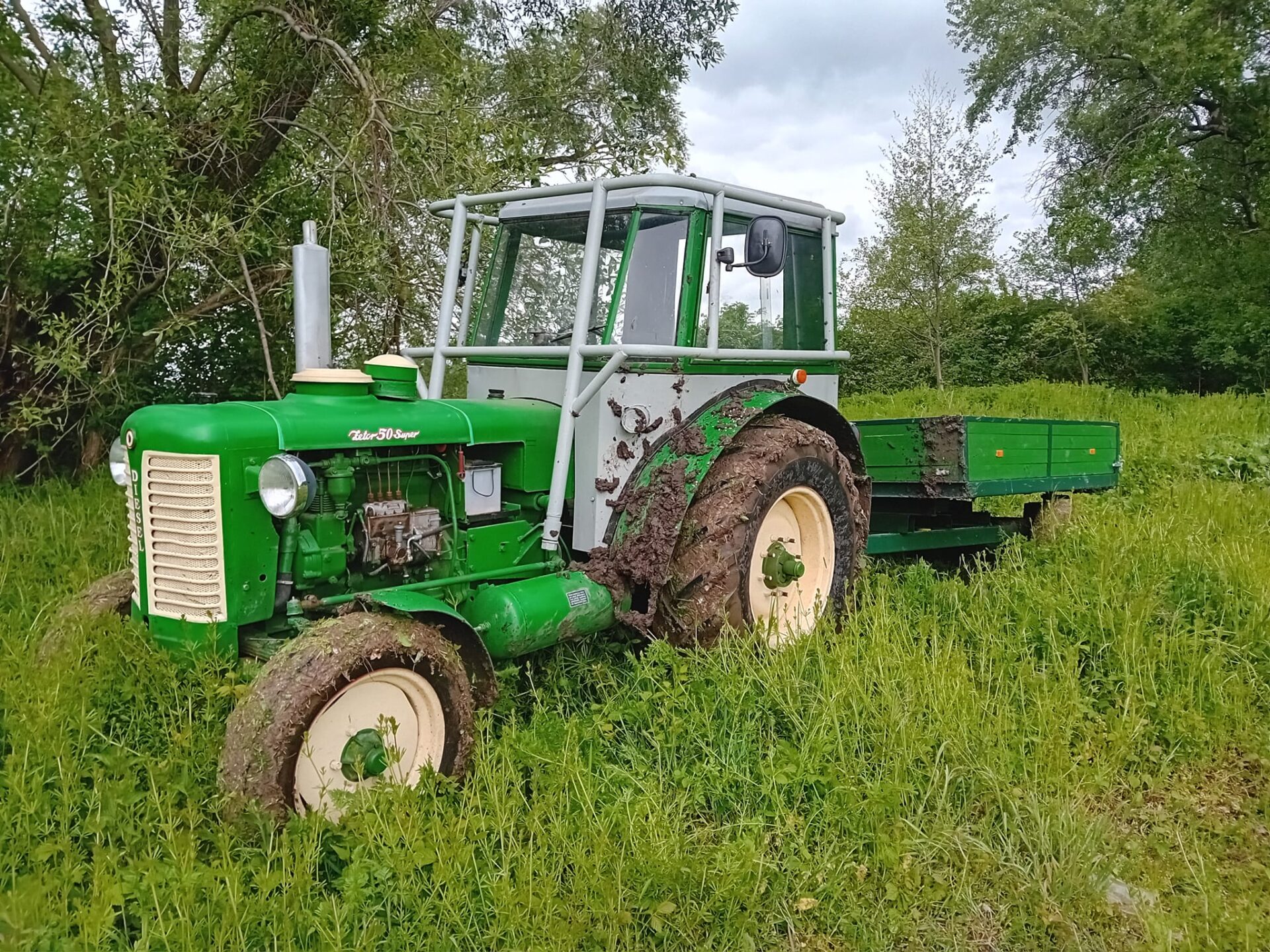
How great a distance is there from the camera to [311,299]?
3623 mm

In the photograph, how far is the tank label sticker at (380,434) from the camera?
11.0 feet

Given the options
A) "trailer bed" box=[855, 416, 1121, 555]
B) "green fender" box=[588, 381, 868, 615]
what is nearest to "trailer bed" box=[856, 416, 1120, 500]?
"trailer bed" box=[855, 416, 1121, 555]

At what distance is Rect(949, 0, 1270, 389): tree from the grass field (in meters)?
13.4

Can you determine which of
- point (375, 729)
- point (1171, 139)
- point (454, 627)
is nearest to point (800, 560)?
point (454, 627)

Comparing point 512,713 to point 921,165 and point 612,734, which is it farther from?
point 921,165

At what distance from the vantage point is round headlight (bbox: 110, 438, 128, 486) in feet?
11.2

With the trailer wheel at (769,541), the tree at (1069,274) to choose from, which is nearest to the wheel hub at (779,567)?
the trailer wheel at (769,541)

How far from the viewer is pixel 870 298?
16.8 metres

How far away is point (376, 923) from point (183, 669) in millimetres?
1266

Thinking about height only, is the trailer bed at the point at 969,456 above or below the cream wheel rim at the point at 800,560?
above

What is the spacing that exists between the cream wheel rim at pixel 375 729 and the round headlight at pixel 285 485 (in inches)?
24.1

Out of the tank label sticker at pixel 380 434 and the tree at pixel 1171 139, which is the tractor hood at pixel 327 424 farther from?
the tree at pixel 1171 139

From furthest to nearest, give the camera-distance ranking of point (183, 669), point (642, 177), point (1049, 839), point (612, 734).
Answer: point (642, 177) → point (612, 734) → point (183, 669) → point (1049, 839)

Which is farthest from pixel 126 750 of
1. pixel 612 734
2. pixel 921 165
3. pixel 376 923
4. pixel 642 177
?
pixel 921 165
